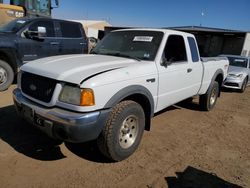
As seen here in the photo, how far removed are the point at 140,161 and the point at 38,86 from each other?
179cm

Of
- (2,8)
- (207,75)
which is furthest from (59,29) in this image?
(207,75)

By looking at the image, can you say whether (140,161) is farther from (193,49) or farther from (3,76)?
(3,76)

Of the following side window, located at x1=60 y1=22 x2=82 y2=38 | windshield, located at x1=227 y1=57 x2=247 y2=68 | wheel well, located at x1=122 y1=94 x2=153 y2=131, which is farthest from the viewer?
windshield, located at x1=227 y1=57 x2=247 y2=68

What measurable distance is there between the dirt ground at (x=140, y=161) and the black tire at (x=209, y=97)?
49.1 inches

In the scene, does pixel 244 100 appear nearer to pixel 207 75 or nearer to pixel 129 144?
pixel 207 75

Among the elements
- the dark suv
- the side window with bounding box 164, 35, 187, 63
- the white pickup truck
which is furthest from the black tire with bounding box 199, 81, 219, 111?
the dark suv

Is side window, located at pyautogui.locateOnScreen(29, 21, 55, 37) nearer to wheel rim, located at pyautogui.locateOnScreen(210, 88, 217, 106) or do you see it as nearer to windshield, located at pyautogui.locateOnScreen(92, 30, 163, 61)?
windshield, located at pyautogui.locateOnScreen(92, 30, 163, 61)

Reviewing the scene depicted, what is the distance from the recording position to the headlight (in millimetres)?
3025

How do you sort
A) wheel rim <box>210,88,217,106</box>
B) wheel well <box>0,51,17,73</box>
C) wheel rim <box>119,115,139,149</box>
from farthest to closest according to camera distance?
wheel well <box>0,51,17,73</box>, wheel rim <box>210,88,217,106</box>, wheel rim <box>119,115,139,149</box>

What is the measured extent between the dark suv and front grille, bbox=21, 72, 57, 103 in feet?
12.0

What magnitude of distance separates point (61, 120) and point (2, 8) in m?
9.69

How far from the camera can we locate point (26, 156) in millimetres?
3639

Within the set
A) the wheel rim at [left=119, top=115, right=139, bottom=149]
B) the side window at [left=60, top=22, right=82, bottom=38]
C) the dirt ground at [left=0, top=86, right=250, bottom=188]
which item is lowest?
the dirt ground at [left=0, top=86, right=250, bottom=188]

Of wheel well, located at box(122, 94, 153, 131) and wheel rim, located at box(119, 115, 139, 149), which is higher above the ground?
wheel well, located at box(122, 94, 153, 131)
